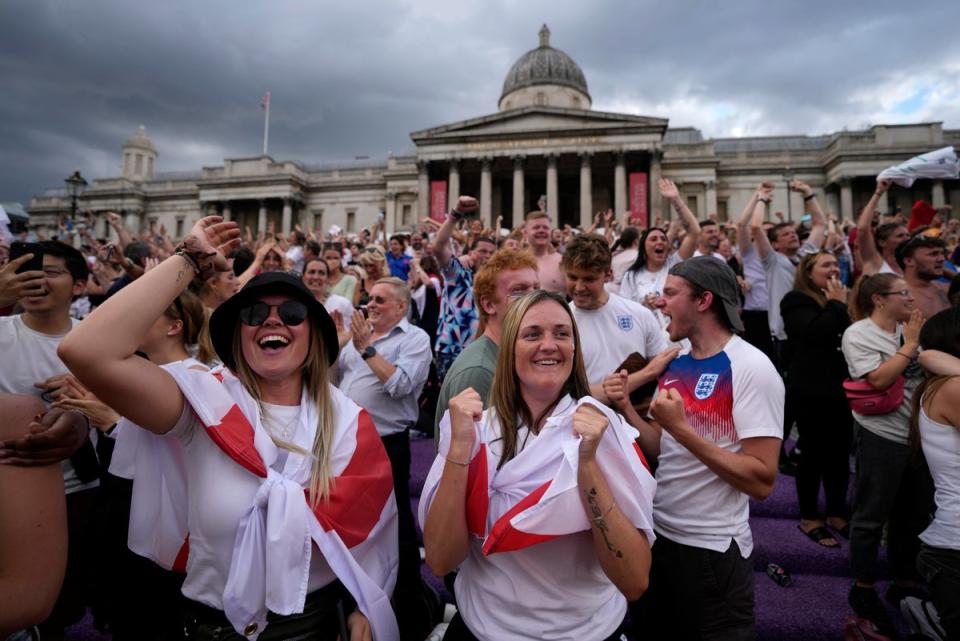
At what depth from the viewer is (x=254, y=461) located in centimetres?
187

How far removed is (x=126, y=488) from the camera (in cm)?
275

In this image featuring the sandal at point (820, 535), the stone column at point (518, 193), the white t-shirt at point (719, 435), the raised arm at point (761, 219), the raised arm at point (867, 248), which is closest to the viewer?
the white t-shirt at point (719, 435)

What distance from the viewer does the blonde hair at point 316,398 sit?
1997mm

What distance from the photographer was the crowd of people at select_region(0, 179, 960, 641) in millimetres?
1829

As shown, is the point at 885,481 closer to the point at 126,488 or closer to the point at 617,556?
the point at 617,556

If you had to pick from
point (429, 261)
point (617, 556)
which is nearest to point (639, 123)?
point (429, 261)

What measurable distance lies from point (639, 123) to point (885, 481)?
3561 centimetres

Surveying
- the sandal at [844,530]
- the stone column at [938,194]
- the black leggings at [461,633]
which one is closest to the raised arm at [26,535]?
the black leggings at [461,633]

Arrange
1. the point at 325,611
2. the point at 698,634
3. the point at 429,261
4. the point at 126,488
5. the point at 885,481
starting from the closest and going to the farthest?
the point at 325,611 < the point at 698,634 < the point at 126,488 < the point at 885,481 < the point at 429,261

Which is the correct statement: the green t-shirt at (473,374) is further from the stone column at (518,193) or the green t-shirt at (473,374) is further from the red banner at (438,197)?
the red banner at (438,197)

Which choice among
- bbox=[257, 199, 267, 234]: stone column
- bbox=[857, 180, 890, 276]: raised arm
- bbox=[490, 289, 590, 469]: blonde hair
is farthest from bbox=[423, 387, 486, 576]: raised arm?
bbox=[257, 199, 267, 234]: stone column

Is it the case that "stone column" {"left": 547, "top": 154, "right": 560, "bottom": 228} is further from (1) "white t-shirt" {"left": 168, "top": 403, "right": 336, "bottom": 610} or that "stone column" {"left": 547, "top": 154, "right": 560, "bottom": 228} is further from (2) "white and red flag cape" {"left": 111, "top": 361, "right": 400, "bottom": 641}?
(1) "white t-shirt" {"left": 168, "top": 403, "right": 336, "bottom": 610}

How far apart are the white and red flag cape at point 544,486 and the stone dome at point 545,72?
48702 mm

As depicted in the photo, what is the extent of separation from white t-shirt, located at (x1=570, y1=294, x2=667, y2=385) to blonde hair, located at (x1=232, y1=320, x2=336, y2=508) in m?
2.06
